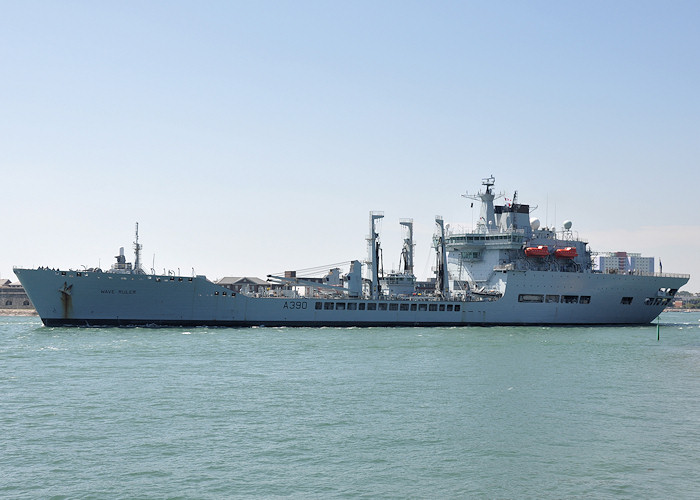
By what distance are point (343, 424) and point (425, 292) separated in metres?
43.9

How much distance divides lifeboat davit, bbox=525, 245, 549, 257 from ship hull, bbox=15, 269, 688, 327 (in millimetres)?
2145

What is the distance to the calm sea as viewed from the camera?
1523 centimetres

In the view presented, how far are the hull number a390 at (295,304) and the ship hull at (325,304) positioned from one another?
81 mm

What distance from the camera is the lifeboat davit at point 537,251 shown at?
198 ft

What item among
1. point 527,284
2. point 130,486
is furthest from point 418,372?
point 527,284

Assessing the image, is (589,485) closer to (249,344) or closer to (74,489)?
(74,489)

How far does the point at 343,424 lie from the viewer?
2041 centimetres

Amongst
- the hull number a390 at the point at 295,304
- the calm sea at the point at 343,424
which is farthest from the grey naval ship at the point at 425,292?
the calm sea at the point at 343,424

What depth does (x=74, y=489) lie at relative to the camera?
14.6m

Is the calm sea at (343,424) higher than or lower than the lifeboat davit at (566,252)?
lower

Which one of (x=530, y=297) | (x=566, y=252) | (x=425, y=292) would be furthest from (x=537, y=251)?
(x=425, y=292)

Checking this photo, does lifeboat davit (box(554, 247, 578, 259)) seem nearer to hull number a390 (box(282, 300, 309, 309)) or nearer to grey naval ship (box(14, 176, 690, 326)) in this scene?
grey naval ship (box(14, 176, 690, 326))

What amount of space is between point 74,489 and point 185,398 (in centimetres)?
947

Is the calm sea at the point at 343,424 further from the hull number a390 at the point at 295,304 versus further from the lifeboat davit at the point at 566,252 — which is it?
the lifeboat davit at the point at 566,252
